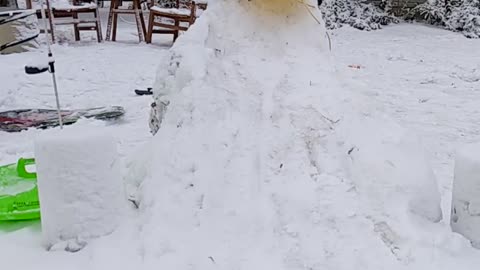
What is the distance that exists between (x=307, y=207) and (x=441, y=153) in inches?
65.5

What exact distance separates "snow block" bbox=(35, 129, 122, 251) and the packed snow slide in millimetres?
180

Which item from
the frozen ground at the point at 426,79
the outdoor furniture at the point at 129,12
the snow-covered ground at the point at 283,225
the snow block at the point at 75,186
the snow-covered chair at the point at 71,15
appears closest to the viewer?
the snow-covered ground at the point at 283,225

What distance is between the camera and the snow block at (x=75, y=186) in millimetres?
2088

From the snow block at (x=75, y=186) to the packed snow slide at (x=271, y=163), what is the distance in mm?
180

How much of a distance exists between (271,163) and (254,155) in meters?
0.08

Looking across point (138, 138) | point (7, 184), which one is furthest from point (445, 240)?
point (138, 138)

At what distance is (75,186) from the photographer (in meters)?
2.11

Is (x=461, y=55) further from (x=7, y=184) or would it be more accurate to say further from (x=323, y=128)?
(x=7, y=184)

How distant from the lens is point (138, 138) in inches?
145

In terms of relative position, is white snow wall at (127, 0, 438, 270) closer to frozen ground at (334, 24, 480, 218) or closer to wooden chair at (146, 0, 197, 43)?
frozen ground at (334, 24, 480, 218)

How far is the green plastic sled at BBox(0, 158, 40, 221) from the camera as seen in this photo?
242 cm

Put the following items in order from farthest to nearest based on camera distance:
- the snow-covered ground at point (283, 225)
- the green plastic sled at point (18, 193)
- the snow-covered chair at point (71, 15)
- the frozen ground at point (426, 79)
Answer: the snow-covered chair at point (71, 15) → the frozen ground at point (426, 79) → the green plastic sled at point (18, 193) → the snow-covered ground at point (283, 225)

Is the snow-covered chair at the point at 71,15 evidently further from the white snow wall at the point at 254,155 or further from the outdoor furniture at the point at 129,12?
the white snow wall at the point at 254,155

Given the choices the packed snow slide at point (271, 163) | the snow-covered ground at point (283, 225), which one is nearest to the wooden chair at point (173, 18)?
the snow-covered ground at point (283, 225)
